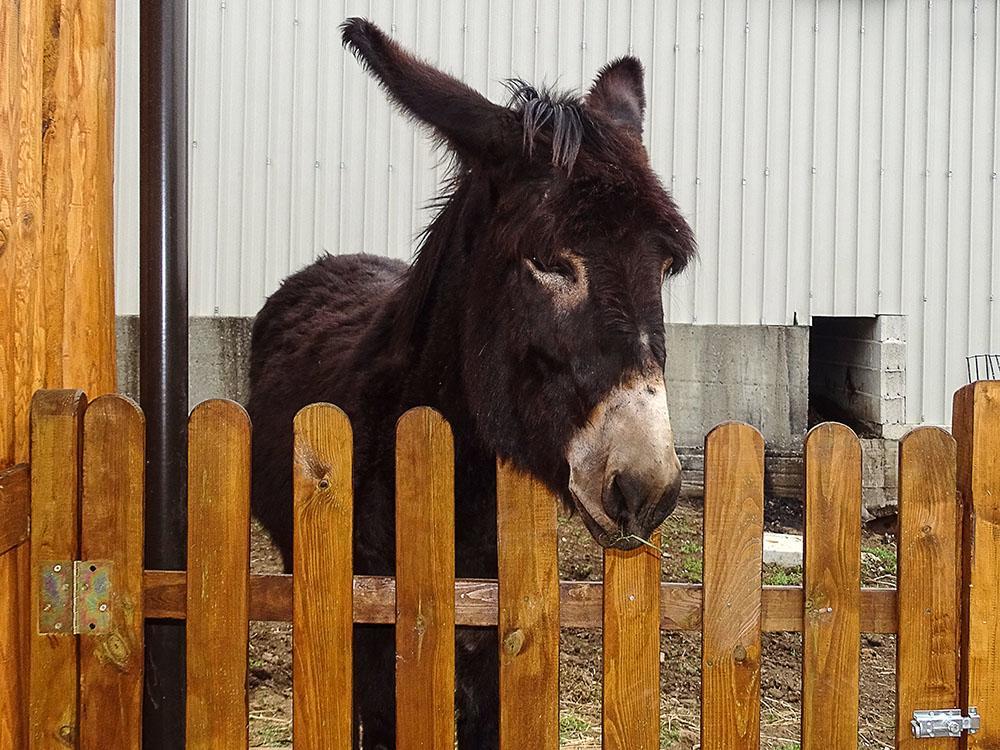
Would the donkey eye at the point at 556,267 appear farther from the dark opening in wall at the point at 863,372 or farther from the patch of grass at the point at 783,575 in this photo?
the dark opening in wall at the point at 863,372

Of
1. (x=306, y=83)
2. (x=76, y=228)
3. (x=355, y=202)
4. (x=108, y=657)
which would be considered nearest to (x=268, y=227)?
(x=355, y=202)

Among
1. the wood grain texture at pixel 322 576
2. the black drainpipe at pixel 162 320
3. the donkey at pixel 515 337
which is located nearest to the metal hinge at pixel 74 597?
the wood grain texture at pixel 322 576

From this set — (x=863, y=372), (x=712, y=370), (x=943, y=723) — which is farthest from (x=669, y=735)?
(x=863, y=372)

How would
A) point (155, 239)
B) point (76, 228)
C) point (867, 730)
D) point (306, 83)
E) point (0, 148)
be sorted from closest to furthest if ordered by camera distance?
1. point (0, 148)
2. point (76, 228)
3. point (155, 239)
4. point (867, 730)
5. point (306, 83)

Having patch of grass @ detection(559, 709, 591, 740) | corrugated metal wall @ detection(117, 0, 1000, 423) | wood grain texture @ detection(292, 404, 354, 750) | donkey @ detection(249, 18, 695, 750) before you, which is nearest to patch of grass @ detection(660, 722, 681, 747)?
patch of grass @ detection(559, 709, 591, 740)

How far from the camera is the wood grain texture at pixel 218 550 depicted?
6.20 ft

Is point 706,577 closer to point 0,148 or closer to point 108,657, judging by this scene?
point 108,657

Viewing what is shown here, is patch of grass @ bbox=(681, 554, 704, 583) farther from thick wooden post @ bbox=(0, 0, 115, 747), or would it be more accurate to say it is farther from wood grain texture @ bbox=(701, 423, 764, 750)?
thick wooden post @ bbox=(0, 0, 115, 747)

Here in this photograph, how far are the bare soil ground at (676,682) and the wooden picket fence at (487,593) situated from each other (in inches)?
76.2

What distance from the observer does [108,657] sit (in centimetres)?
190

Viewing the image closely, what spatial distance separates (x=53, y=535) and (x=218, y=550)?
1.22ft

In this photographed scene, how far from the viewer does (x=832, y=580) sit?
1858 mm

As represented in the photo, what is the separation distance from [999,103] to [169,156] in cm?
730

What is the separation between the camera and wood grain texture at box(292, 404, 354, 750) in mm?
1889
